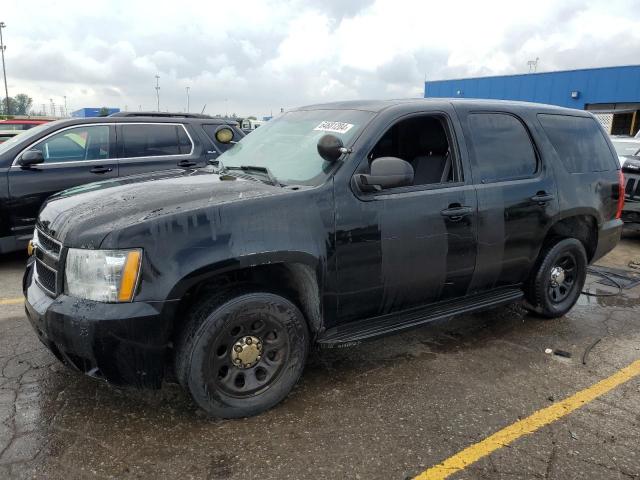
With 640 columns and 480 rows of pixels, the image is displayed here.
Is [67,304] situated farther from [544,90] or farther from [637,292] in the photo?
[544,90]

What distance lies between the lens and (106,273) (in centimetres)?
251

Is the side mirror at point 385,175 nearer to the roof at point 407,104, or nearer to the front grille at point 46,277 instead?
the roof at point 407,104

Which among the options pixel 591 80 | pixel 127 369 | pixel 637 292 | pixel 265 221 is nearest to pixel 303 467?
pixel 127 369

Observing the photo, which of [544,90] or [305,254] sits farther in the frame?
[544,90]

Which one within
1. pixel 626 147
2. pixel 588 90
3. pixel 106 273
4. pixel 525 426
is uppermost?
pixel 588 90

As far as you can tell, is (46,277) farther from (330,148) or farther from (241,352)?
(330,148)

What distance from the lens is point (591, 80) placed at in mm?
28500

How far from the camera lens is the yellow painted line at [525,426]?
8.39ft

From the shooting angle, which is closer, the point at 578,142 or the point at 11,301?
the point at 578,142

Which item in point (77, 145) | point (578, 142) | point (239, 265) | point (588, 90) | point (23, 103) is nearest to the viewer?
point (239, 265)

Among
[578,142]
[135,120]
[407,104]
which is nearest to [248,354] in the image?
[407,104]

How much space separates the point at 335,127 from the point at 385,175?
2.05ft

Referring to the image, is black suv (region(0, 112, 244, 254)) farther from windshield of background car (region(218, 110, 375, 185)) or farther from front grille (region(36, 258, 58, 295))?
front grille (region(36, 258, 58, 295))

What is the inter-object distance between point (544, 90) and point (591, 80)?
2791mm
